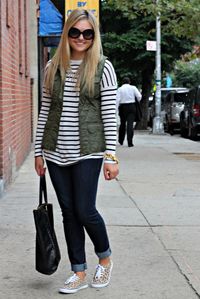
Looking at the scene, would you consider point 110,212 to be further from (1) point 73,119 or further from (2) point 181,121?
(2) point 181,121

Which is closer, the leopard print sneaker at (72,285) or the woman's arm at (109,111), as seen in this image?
the woman's arm at (109,111)

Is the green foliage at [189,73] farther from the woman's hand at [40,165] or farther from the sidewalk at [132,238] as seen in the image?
the woman's hand at [40,165]

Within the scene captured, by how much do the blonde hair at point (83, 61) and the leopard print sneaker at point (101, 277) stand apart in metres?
1.31

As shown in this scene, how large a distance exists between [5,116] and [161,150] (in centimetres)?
778

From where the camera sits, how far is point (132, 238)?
5848 mm

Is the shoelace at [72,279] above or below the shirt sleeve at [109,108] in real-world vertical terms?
below

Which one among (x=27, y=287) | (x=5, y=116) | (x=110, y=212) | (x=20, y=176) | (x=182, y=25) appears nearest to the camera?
(x=27, y=287)

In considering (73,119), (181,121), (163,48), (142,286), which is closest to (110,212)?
(142,286)

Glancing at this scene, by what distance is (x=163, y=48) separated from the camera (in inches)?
1022

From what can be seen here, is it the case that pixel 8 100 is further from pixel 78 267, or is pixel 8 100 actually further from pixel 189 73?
pixel 189 73

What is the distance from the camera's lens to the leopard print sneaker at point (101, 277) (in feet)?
14.4

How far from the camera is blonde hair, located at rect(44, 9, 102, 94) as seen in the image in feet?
13.3

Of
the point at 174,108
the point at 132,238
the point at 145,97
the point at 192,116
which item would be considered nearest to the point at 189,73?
the point at 145,97

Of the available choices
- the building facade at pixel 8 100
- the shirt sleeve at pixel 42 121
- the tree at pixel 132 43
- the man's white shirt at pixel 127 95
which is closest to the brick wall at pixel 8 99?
the building facade at pixel 8 100
